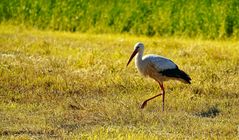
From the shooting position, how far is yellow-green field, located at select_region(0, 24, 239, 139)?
372 inches

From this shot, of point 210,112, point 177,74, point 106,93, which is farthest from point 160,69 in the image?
point 210,112

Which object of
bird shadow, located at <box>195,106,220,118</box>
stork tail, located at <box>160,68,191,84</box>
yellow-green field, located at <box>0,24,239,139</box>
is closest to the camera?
yellow-green field, located at <box>0,24,239,139</box>

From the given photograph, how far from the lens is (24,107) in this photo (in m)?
10.7

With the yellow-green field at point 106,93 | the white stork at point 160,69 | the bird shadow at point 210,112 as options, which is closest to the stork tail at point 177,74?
the white stork at point 160,69

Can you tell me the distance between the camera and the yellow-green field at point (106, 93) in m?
9.45

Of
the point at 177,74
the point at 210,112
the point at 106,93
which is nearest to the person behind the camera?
the point at 210,112

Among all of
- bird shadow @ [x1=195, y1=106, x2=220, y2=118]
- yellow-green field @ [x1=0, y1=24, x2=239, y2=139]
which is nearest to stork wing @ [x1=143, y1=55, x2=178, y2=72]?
yellow-green field @ [x1=0, y1=24, x2=239, y2=139]

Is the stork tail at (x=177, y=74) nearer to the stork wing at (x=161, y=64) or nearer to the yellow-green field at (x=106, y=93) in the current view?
the stork wing at (x=161, y=64)

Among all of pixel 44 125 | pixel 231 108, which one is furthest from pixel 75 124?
pixel 231 108

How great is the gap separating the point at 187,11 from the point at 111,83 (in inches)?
353

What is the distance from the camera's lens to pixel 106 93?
39.5ft

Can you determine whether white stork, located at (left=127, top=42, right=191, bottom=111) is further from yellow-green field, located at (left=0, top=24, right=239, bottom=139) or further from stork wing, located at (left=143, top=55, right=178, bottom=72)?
yellow-green field, located at (left=0, top=24, right=239, bottom=139)

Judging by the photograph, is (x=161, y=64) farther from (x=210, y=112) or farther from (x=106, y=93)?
(x=210, y=112)

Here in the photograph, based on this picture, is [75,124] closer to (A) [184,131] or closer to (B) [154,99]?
(A) [184,131]
